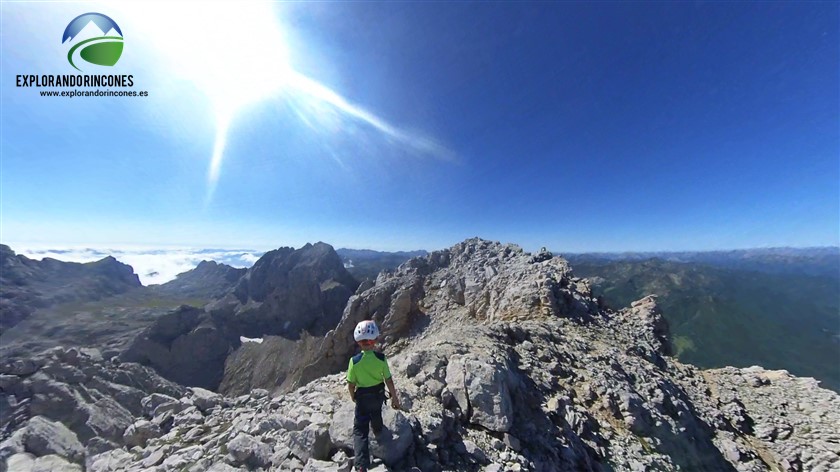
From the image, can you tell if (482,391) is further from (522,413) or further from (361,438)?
(361,438)

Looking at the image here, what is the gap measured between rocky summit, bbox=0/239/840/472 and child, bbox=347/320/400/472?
62cm

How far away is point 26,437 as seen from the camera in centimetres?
2908

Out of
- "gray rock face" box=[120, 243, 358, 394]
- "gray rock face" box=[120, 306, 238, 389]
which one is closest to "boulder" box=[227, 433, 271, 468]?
"gray rock face" box=[120, 243, 358, 394]

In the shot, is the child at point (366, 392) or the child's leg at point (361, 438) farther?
the child at point (366, 392)

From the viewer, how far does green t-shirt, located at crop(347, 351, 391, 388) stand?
9.55m

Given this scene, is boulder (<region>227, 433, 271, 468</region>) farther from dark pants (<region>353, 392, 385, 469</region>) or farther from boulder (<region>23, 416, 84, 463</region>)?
boulder (<region>23, 416, 84, 463</region>)

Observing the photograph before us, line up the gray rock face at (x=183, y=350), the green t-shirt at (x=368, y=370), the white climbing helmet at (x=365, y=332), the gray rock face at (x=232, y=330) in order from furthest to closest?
the gray rock face at (x=183, y=350)
the gray rock face at (x=232, y=330)
the white climbing helmet at (x=365, y=332)
the green t-shirt at (x=368, y=370)

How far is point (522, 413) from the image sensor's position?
13273mm

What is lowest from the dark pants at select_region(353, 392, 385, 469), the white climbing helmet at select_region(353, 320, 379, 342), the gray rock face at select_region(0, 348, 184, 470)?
the gray rock face at select_region(0, 348, 184, 470)

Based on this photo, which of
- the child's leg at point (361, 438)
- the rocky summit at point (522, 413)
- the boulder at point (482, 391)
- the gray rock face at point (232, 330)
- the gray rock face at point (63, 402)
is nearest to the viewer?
the child's leg at point (361, 438)

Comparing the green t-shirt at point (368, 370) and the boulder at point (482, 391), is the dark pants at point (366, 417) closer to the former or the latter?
the green t-shirt at point (368, 370)

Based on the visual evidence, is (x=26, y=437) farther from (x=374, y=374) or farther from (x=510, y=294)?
(x=510, y=294)

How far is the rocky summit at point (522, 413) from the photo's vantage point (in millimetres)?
10602

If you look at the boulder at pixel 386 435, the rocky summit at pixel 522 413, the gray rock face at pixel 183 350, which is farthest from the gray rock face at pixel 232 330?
the boulder at pixel 386 435
